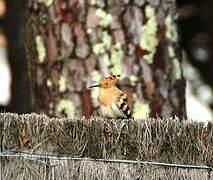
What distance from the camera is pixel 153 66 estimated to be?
17.2ft

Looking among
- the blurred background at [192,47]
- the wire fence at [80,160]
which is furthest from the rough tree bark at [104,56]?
the blurred background at [192,47]

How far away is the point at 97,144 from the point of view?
3531 millimetres

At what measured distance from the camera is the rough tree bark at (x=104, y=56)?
5141 millimetres

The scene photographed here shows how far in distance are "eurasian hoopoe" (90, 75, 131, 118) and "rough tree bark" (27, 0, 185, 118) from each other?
60cm

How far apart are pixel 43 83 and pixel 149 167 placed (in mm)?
1892

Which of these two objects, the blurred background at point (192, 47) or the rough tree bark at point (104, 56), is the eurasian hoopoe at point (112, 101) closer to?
the rough tree bark at point (104, 56)

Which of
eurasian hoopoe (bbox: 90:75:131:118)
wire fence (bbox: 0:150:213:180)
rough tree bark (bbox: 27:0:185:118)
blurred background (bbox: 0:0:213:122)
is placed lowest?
wire fence (bbox: 0:150:213:180)

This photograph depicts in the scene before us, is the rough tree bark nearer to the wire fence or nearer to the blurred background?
the wire fence

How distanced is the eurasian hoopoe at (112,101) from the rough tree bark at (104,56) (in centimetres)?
60

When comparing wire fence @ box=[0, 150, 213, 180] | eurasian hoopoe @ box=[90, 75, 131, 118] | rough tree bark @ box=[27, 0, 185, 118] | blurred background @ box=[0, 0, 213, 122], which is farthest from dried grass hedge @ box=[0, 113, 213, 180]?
blurred background @ box=[0, 0, 213, 122]

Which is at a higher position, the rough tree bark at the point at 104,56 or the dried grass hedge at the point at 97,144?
the rough tree bark at the point at 104,56

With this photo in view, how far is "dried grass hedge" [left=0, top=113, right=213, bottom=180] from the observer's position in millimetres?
3512

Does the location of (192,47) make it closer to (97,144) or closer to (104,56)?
(104,56)

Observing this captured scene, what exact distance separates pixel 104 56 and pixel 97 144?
1.68 meters
